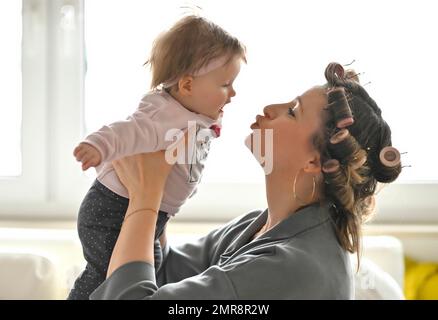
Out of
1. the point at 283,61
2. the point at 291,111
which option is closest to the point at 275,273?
the point at 291,111

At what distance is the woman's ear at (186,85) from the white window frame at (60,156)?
861 millimetres

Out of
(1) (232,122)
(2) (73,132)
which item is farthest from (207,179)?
(2) (73,132)

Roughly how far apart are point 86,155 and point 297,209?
18.4 inches

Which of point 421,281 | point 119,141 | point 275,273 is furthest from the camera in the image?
point 421,281

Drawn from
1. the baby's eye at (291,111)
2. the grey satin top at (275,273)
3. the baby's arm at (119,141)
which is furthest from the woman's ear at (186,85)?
A: the grey satin top at (275,273)

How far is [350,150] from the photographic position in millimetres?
1475

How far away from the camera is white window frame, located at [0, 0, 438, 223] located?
2391mm

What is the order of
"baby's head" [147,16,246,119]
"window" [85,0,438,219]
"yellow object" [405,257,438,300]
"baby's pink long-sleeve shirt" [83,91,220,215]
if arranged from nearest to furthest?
1. "baby's pink long-sleeve shirt" [83,91,220,215]
2. "baby's head" [147,16,246,119]
3. "yellow object" [405,257,438,300]
4. "window" [85,0,438,219]

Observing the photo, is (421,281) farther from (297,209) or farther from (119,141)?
(119,141)

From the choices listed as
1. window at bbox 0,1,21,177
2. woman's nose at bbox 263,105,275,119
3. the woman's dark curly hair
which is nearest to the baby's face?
woman's nose at bbox 263,105,275,119

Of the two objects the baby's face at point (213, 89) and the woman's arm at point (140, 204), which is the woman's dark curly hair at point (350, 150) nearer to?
the baby's face at point (213, 89)

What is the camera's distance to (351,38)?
7.79ft

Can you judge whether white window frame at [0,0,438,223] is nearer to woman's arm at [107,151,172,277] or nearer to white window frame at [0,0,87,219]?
white window frame at [0,0,87,219]

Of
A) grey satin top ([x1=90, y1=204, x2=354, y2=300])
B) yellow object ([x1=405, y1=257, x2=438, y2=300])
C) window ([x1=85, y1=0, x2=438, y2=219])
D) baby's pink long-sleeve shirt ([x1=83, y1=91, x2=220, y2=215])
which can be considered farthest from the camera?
window ([x1=85, y1=0, x2=438, y2=219])
